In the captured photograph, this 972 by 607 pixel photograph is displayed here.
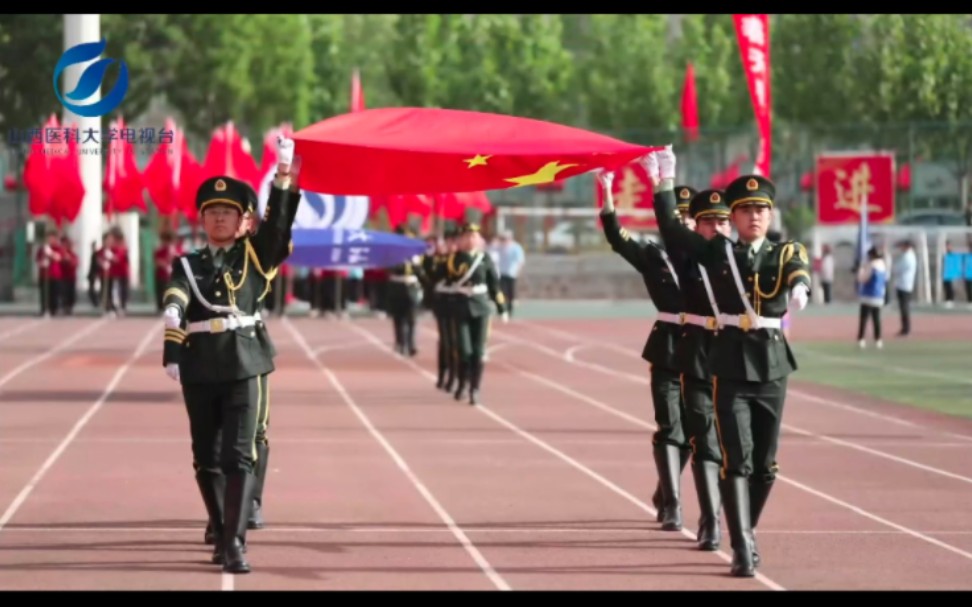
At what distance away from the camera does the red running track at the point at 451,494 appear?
34.7ft

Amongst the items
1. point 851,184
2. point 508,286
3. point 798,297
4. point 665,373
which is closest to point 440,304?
point 665,373

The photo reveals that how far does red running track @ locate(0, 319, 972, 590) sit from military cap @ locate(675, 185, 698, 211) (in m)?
1.85

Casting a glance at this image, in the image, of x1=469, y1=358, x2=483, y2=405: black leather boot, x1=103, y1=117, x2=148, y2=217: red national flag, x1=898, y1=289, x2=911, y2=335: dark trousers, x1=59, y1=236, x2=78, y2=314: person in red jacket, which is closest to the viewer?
x1=469, y1=358, x2=483, y2=405: black leather boot

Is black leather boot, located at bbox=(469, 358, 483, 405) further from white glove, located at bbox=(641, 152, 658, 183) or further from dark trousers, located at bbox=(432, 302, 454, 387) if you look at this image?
white glove, located at bbox=(641, 152, 658, 183)

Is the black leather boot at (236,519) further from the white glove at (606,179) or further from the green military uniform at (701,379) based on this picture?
the white glove at (606,179)

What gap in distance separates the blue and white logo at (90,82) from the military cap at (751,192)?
9.34m

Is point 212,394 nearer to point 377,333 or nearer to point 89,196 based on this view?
point 377,333

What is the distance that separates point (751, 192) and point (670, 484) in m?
2.42

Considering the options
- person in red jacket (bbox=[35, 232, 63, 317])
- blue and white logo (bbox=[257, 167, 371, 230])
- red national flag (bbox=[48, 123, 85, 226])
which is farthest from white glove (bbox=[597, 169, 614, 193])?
person in red jacket (bbox=[35, 232, 63, 317])

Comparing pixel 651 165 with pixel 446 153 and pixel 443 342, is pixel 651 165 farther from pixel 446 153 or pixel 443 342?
pixel 443 342

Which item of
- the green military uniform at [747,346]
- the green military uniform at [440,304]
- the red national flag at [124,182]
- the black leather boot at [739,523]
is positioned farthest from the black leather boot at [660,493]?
the red national flag at [124,182]

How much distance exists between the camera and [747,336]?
10711 millimetres

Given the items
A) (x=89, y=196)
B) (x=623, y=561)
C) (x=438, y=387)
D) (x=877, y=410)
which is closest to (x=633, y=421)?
(x=877, y=410)

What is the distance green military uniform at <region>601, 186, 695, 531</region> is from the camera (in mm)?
12328
